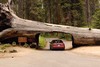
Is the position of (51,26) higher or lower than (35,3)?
lower

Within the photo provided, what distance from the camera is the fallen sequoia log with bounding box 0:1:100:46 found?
29.8 meters

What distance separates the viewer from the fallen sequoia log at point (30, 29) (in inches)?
1175

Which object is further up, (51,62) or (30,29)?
(30,29)

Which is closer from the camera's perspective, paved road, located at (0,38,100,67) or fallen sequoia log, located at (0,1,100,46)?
paved road, located at (0,38,100,67)

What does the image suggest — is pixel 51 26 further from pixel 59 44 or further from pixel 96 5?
pixel 96 5

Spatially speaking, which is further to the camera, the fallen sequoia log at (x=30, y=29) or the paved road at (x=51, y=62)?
the fallen sequoia log at (x=30, y=29)

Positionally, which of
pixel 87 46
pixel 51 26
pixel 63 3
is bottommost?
pixel 87 46

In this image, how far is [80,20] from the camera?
59.3 m

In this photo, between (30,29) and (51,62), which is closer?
(51,62)

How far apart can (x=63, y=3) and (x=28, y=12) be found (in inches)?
455

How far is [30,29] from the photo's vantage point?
30625 mm

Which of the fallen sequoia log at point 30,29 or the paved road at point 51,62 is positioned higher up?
the fallen sequoia log at point 30,29

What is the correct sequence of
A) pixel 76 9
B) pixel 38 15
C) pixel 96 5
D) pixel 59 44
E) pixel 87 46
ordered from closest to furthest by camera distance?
pixel 87 46
pixel 59 44
pixel 76 9
pixel 38 15
pixel 96 5

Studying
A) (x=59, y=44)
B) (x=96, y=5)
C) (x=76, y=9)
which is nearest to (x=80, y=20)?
(x=76, y=9)
